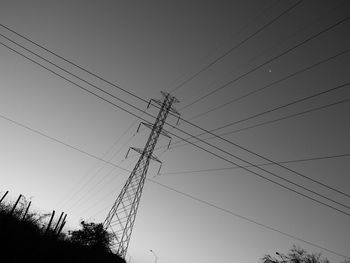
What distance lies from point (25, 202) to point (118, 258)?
1376 centimetres

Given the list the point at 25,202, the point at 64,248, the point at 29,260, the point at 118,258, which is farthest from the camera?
the point at 25,202

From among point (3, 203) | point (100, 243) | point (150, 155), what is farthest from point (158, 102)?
point (100, 243)

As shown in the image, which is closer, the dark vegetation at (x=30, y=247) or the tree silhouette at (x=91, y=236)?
the dark vegetation at (x=30, y=247)

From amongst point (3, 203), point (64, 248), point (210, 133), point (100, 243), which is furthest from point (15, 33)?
point (100, 243)

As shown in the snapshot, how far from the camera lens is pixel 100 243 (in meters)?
35.9

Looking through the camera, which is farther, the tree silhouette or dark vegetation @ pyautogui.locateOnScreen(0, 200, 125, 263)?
the tree silhouette

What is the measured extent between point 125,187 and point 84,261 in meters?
6.98

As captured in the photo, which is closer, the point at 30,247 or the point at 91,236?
the point at 30,247

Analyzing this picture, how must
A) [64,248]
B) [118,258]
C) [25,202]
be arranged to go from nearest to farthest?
[64,248]
[118,258]
[25,202]

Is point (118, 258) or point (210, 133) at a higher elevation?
point (210, 133)

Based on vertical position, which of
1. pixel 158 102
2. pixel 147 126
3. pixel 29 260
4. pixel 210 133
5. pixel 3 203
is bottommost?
pixel 29 260

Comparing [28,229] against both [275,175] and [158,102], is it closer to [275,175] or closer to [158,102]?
[158,102]

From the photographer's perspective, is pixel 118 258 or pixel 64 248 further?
pixel 118 258

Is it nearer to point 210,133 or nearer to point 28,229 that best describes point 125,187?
point 28,229
